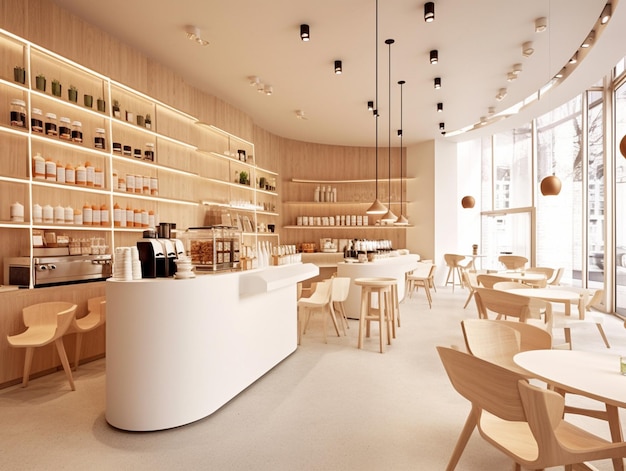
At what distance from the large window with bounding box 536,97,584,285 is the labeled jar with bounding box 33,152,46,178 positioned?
859cm

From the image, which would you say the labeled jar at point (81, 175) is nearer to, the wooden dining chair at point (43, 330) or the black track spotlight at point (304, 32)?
the wooden dining chair at point (43, 330)

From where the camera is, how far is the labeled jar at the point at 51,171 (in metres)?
4.05

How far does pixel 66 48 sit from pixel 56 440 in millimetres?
3823

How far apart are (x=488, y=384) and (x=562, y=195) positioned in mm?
8209

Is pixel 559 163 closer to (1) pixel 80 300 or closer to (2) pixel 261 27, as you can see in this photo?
(2) pixel 261 27

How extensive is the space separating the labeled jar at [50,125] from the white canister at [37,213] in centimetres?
74

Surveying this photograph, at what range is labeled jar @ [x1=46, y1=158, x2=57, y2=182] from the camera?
159 inches

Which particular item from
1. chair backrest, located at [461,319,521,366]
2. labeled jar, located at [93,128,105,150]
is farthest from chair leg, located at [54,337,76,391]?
chair backrest, located at [461,319,521,366]

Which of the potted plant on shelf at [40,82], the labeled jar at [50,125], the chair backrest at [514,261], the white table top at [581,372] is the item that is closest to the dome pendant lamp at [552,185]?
the chair backrest at [514,261]

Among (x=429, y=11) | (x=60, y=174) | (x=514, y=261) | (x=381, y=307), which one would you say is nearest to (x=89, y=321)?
(x=60, y=174)

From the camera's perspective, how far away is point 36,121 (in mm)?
3953

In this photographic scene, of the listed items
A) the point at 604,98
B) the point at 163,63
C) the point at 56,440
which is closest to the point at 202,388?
the point at 56,440

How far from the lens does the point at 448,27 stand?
4.74 m

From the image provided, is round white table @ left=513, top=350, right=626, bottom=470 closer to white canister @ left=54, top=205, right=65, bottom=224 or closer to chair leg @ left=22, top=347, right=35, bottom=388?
chair leg @ left=22, top=347, right=35, bottom=388
